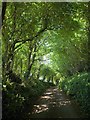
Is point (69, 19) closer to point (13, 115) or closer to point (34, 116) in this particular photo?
point (34, 116)

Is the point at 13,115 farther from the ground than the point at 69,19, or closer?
closer

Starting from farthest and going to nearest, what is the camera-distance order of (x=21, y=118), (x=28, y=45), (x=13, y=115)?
(x=28, y=45)
(x=21, y=118)
(x=13, y=115)

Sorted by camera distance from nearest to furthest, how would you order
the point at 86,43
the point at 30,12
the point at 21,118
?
the point at 21,118, the point at 30,12, the point at 86,43

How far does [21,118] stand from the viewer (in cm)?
Answer: 1295

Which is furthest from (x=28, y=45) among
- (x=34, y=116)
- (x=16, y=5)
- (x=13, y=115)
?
(x=13, y=115)

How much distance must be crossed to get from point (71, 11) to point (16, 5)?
3814 mm

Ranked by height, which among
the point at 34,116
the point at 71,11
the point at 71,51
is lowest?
the point at 34,116

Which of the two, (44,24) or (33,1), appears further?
(44,24)

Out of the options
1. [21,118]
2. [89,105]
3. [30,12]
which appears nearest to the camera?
[21,118]

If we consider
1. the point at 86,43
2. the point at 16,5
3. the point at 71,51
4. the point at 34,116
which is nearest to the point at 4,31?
the point at 16,5

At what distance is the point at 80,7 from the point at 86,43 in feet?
28.2

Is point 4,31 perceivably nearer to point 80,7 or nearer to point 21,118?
point 80,7

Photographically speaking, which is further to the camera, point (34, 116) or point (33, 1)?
point (33, 1)

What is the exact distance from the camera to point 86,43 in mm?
26172
